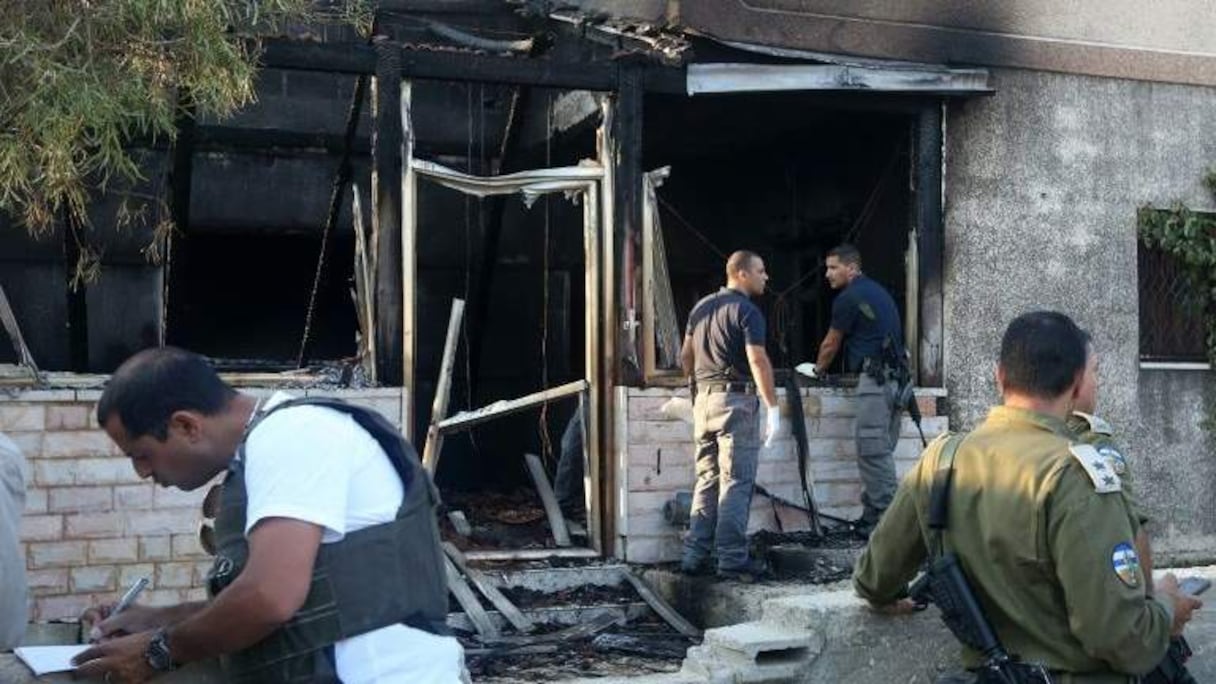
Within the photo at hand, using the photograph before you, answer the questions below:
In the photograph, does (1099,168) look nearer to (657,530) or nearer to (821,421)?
(821,421)

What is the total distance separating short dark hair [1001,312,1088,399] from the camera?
10.8ft

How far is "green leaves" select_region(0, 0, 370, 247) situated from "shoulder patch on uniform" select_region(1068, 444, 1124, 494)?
4122 millimetres

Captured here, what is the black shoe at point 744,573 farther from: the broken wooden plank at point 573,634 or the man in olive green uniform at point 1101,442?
the man in olive green uniform at point 1101,442

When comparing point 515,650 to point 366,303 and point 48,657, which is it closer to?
point 366,303

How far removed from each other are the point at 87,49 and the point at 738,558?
413cm

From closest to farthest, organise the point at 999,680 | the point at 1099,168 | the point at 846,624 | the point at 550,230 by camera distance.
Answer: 1. the point at 999,680
2. the point at 846,624
3. the point at 1099,168
4. the point at 550,230

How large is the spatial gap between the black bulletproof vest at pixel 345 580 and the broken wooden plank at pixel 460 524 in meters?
5.71

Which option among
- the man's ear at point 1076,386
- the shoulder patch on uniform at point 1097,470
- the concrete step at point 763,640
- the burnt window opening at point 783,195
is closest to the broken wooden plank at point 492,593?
the concrete step at point 763,640

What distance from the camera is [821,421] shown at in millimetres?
8586

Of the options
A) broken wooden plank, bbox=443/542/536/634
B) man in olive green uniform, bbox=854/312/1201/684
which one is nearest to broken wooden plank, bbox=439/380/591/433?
broken wooden plank, bbox=443/542/536/634

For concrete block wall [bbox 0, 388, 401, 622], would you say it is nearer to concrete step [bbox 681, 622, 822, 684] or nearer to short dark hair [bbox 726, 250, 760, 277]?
concrete step [bbox 681, 622, 822, 684]

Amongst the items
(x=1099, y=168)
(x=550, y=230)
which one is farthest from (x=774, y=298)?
(x=1099, y=168)

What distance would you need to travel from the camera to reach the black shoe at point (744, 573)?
7.46 metres

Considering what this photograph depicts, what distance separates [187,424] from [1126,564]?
204 cm
